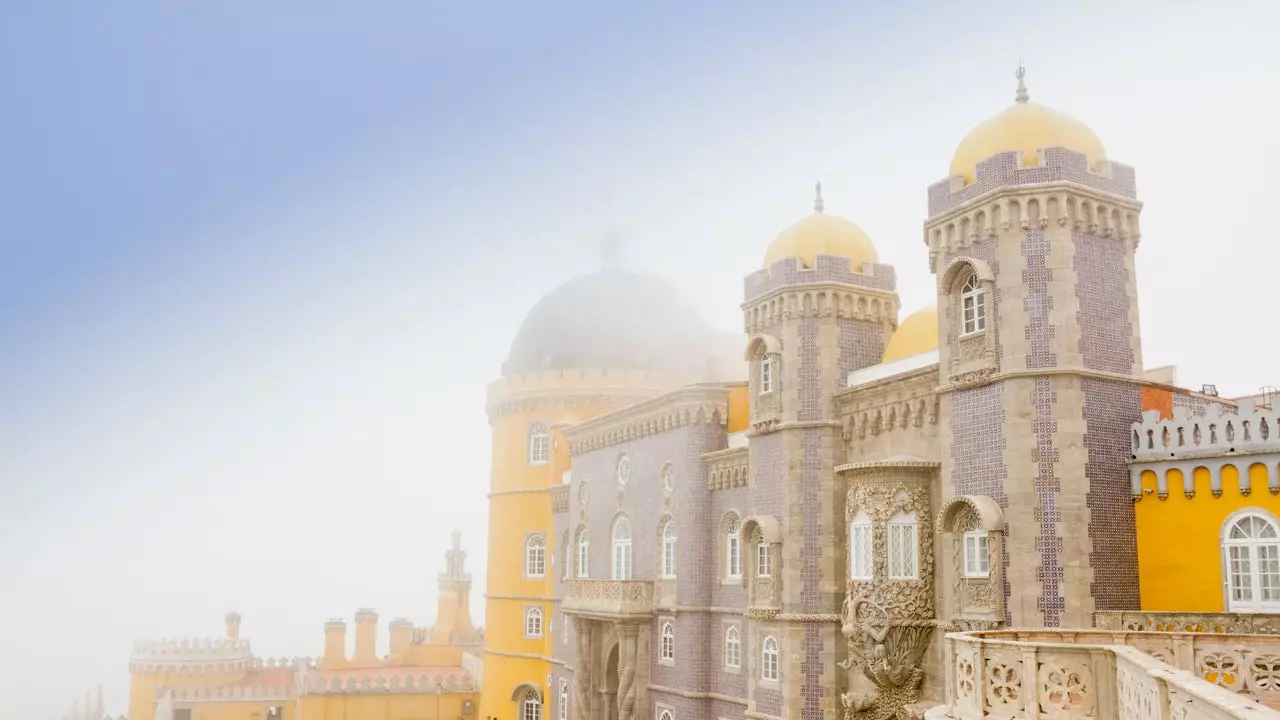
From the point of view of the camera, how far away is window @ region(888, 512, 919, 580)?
21.6 metres

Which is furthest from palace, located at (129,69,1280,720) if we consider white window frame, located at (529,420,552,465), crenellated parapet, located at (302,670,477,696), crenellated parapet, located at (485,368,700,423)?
crenellated parapet, located at (302,670,477,696)

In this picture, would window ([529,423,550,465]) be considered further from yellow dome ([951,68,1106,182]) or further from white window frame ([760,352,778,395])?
yellow dome ([951,68,1106,182])

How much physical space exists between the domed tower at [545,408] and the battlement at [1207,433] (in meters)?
23.1

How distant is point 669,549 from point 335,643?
24073 millimetres

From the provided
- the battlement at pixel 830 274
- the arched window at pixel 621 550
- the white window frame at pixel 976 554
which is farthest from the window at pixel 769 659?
the battlement at pixel 830 274

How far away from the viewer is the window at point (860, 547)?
22.3 metres

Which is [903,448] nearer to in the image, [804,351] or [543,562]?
[804,351]

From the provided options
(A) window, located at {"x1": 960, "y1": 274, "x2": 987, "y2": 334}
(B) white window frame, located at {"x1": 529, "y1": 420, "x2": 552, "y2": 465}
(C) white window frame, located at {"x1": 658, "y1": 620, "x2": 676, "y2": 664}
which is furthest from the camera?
(B) white window frame, located at {"x1": 529, "y1": 420, "x2": 552, "y2": 465}

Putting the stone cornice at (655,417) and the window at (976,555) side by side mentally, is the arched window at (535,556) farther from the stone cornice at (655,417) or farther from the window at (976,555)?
the window at (976,555)

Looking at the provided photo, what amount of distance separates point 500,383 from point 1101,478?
87.7 feet

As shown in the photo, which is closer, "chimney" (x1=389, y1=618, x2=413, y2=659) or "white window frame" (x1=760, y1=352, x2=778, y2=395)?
"white window frame" (x1=760, y1=352, x2=778, y2=395)

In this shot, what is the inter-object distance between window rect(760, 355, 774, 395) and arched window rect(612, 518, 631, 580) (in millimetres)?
8342

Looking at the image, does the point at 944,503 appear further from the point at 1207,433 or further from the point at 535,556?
the point at 535,556

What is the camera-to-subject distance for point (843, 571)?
80.7 ft
